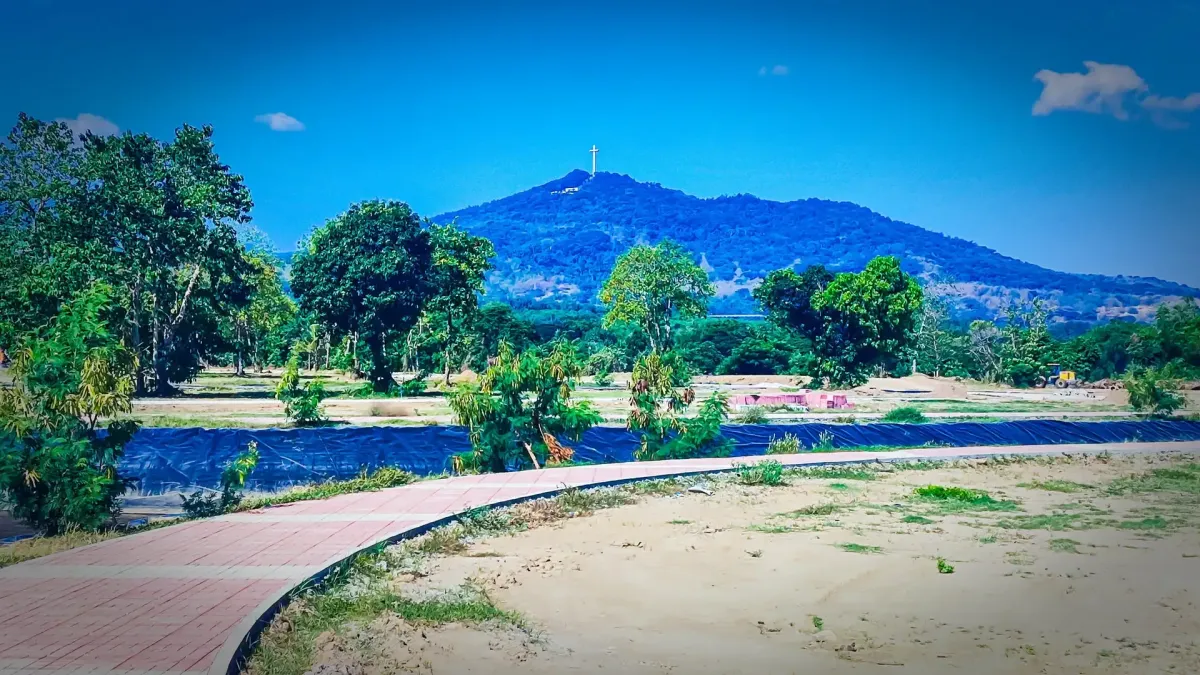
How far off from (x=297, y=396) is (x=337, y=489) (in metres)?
10.9

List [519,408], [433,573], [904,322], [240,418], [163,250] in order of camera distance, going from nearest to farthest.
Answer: [433,573] < [519,408] < [240,418] < [163,250] < [904,322]

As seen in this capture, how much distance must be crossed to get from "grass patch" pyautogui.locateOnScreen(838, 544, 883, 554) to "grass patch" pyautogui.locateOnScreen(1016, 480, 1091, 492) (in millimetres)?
5632

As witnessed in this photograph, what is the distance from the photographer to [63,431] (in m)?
10.0

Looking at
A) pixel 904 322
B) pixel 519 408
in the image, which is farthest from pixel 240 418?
pixel 904 322

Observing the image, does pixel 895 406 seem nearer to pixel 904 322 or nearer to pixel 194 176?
pixel 904 322

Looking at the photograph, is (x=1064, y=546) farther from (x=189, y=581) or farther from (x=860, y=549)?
(x=189, y=581)

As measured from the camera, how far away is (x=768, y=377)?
52875 mm

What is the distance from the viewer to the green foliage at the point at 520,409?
15109 mm

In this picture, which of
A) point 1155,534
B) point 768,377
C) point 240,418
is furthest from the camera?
point 768,377

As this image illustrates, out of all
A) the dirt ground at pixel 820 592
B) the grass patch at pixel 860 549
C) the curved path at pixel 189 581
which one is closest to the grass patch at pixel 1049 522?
the dirt ground at pixel 820 592

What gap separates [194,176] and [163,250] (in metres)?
2.62

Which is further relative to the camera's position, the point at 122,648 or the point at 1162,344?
the point at 1162,344

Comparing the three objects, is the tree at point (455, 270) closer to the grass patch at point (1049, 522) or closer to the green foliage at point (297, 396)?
the green foliage at point (297, 396)

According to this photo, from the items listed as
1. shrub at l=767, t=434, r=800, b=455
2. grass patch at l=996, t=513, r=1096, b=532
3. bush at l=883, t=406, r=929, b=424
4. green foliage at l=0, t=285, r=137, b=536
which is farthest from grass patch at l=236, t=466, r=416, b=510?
bush at l=883, t=406, r=929, b=424
